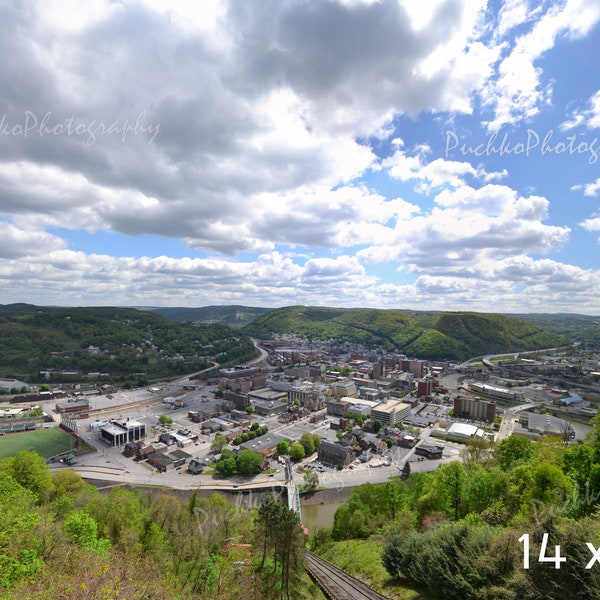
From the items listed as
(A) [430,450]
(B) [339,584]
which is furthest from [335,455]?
(B) [339,584]

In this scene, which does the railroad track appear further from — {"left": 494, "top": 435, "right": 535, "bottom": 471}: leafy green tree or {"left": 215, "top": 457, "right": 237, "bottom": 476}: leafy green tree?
{"left": 215, "top": 457, "right": 237, "bottom": 476}: leafy green tree

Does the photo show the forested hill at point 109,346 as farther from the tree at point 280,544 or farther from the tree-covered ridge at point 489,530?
the tree at point 280,544

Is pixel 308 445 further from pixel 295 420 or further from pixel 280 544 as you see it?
pixel 280 544

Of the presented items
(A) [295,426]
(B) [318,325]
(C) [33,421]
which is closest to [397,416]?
(A) [295,426]

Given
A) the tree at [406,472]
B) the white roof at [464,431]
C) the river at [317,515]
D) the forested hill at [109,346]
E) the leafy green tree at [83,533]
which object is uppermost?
the leafy green tree at [83,533]

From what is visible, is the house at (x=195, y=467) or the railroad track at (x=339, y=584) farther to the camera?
the house at (x=195, y=467)

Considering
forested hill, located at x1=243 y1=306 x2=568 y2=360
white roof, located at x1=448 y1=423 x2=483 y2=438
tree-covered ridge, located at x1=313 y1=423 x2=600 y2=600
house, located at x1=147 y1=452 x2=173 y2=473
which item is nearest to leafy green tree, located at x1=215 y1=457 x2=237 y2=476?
house, located at x1=147 y1=452 x2=173 y2=473

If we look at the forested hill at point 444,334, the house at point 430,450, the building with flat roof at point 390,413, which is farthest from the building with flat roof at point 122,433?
the forested hill at point 444,334
